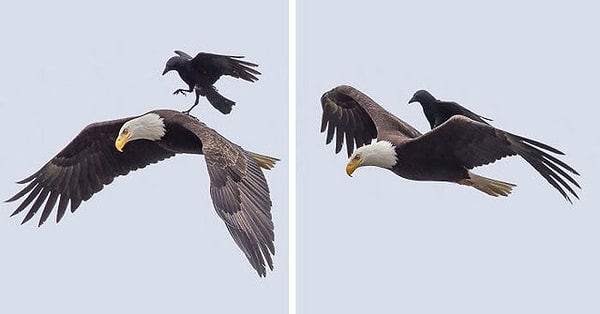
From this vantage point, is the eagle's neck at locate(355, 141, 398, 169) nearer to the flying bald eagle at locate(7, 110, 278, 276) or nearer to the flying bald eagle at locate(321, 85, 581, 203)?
the flying bald eagle at locate(321, 85, 581, 203)

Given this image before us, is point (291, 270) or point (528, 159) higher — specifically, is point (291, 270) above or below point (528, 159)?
below

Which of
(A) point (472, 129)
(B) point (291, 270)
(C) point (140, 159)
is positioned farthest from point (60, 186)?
(A) point (472, 129)

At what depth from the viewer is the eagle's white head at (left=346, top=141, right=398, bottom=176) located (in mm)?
6375

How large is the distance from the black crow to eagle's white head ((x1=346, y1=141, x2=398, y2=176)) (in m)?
0.24

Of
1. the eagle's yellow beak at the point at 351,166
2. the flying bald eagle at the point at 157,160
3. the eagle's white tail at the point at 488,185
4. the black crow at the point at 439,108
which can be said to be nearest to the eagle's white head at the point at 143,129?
the flying bald eagle at the point at 157,160

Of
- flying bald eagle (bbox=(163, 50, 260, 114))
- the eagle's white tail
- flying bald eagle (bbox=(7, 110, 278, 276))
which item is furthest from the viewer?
the eagle's white tail

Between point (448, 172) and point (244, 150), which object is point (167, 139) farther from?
point (448, 172)

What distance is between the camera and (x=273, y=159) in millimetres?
6559

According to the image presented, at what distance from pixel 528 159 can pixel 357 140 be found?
4.01ft

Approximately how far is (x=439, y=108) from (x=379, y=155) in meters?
0.33

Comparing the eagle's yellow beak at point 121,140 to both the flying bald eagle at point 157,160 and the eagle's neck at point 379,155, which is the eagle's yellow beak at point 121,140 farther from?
the eagle's neck at point 379,155

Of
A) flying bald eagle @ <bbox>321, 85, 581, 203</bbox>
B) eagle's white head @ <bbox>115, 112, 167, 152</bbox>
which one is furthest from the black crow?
eagle's white head @ <bbox>115, 112, 167, 152</bbox>

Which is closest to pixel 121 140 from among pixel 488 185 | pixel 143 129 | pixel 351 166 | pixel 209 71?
pixel 143 129

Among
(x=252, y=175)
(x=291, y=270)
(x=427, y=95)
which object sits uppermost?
(x=427, y=95)
